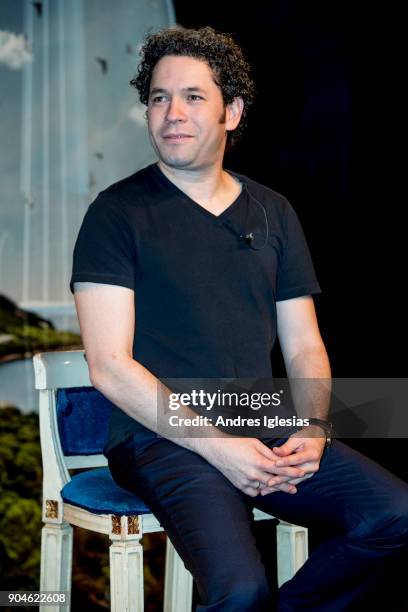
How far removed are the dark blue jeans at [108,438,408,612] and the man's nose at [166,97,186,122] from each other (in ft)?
2.14

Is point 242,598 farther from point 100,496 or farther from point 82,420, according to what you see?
point 82,420

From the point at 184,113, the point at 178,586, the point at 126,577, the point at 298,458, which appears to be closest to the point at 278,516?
the point at 298,458

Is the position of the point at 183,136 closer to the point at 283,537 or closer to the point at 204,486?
the point at 204,486

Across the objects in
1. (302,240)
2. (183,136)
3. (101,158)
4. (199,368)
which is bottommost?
(199,368)

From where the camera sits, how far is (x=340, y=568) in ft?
5.08

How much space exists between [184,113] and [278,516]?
0.84 meters

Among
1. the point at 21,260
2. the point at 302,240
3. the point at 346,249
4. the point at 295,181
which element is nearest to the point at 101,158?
the point at 21,260

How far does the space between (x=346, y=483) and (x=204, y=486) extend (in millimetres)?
298

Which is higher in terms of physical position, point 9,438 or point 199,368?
point 199,368

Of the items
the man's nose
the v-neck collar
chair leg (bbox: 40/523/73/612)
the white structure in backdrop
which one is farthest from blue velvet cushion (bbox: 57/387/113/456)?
the white structure in backdrop

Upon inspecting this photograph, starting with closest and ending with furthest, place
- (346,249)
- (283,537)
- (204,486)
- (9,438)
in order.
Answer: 1. (204,486)
2. (283,537)
3. (346,249)
4. (9,438)

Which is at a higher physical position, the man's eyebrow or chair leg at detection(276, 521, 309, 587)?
the man's eyebrow

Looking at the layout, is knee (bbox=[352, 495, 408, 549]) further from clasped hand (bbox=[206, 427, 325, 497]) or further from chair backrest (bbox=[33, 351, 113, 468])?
chair backrest (bbox=[33, 351, 113, 468])

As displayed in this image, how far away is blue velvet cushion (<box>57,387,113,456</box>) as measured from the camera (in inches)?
78.5
